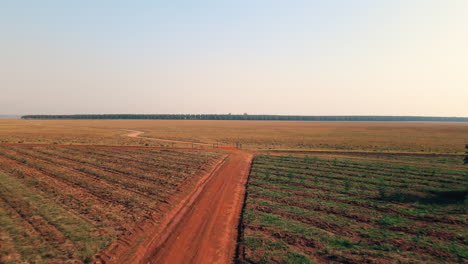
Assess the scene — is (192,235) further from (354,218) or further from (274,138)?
(274,138)

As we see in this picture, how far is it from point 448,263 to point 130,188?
62.3 ft

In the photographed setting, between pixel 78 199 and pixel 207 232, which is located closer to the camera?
pixel 207 232

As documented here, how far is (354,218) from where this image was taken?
551 inches

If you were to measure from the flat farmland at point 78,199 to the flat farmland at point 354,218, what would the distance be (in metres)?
6.00

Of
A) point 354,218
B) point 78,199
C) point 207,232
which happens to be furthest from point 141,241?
point 354,218

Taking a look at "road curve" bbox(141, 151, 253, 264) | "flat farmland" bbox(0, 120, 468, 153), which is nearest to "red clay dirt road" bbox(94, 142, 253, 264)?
"road curve" bbox(141, 151, 253, 264)

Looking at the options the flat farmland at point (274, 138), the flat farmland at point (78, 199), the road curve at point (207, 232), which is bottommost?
the road curve at point (207, 232)

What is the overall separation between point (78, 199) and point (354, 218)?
56.8ft

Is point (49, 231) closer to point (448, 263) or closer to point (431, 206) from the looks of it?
point (448, 263)

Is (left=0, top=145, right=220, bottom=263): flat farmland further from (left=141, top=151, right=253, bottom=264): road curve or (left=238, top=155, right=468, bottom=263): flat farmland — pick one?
(left=238, top=155, right=468, bottom=263): flat farmland

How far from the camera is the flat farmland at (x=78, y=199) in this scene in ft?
34.7

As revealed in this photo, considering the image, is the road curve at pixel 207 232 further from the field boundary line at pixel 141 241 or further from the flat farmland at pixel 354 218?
the flat farmland at pixel 354 218

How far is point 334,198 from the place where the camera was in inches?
678

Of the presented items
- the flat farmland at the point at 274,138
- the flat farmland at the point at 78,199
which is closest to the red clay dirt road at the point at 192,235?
the flat farmland at the point at 78,199
